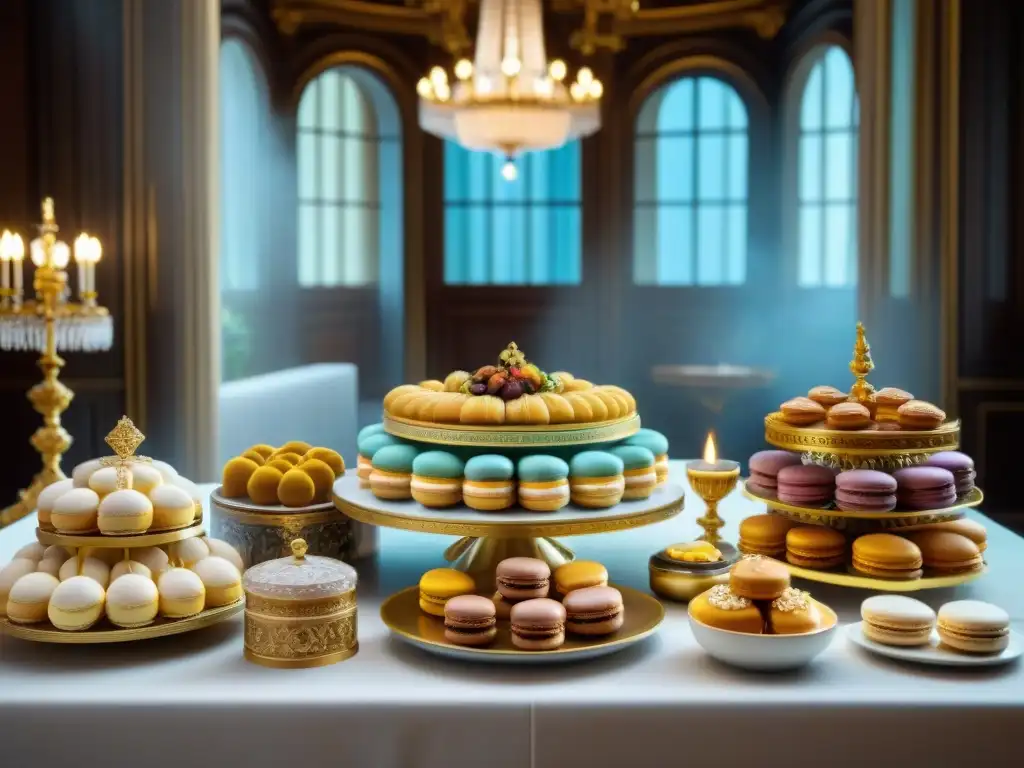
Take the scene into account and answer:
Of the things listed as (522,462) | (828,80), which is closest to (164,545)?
(522,462)

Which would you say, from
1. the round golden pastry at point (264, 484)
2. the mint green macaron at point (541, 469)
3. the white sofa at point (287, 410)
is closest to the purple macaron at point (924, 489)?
the mint green macaron at point (541, 469)

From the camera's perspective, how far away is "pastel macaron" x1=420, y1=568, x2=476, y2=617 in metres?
1.37

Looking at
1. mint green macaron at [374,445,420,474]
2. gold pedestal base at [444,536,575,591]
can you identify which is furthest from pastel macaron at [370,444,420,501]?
gold pedestal base at [444,536,575,591]

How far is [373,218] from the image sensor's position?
750 centimetres

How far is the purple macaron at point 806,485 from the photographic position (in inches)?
62.1

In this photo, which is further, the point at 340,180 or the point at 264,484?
the point at 340,180

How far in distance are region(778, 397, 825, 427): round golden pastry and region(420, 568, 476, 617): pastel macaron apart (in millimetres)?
569

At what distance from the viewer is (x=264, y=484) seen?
1.65 meters

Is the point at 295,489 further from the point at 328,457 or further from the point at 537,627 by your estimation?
the point at 537,627

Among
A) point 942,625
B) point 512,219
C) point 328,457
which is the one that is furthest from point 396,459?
point 512,219

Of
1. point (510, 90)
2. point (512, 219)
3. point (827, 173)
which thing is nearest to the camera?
point (510, 90)

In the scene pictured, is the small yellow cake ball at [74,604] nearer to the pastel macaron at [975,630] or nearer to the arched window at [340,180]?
the pastel macaron at [975,630]

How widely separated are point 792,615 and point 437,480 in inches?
19.3

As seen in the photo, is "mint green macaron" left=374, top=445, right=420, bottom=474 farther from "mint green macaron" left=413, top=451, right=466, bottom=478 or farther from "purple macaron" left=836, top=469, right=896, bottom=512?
"purple macaron" left=836, top=469, right=896, bottom=512
